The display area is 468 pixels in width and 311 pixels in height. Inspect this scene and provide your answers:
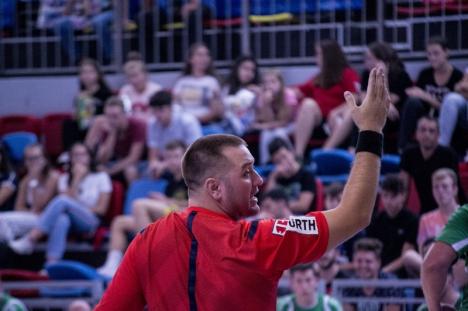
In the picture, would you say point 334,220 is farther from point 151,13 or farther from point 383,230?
point 151,13

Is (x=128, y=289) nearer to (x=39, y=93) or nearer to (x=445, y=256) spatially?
(x=445, y=256)

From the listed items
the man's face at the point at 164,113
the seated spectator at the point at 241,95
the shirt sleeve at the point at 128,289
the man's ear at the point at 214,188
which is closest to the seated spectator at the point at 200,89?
the seated spectator at the point at 241,95

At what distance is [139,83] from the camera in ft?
42.5

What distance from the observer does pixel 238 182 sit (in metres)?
4.24

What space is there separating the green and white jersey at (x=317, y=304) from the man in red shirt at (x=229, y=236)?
170 inches

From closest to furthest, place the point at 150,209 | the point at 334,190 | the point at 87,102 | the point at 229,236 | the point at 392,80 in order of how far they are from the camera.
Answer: the point at 229,236 → the point at 334,190 → the point at 392,80 → the point at 150,209 → the point at 87,102

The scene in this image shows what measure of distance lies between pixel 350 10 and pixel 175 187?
3302 millimetres

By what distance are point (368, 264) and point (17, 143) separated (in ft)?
18.6

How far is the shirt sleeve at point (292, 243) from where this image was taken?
406 centimetres

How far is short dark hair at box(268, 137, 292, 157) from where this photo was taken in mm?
10766

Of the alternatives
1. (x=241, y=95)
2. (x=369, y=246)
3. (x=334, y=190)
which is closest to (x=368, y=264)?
(x=369, y=246)

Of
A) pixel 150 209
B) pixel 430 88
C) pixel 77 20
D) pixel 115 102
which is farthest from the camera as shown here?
pixel 77 20

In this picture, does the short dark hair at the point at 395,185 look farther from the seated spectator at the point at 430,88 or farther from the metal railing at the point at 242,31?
the metal railing at the point at 242,31

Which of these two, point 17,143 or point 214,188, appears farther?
point 17,143
